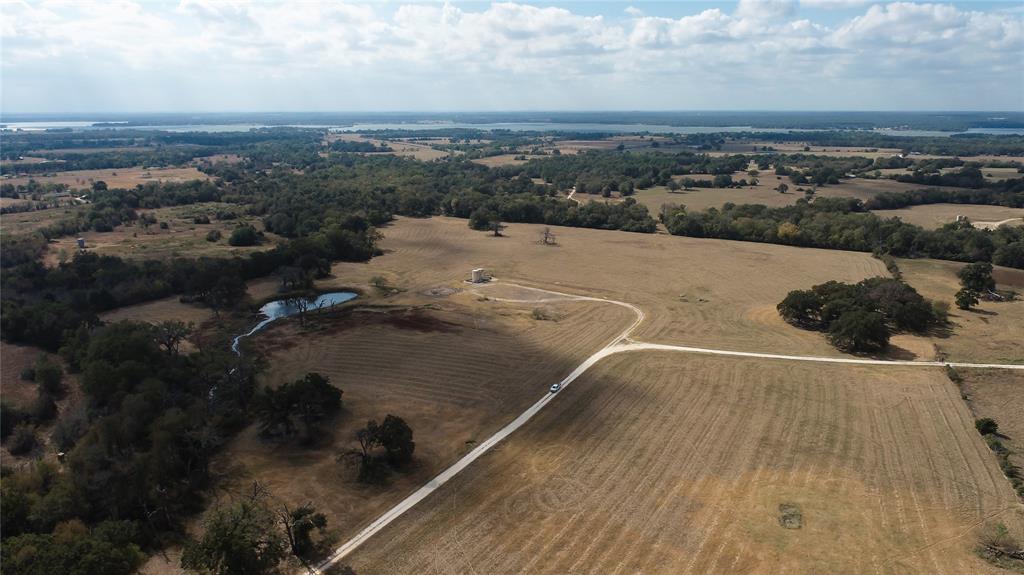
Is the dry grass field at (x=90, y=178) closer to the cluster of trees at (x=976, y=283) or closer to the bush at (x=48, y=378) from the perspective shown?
the bush at (x=48, y=378)

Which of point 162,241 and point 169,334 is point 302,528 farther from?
point 162,241

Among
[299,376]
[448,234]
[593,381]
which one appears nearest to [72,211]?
[448,234]

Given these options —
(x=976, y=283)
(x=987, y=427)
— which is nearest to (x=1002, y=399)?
(x=987, y=427)

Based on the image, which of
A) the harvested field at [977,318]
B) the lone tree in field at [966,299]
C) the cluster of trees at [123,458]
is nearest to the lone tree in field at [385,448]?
the cluster of trees at [123,458]

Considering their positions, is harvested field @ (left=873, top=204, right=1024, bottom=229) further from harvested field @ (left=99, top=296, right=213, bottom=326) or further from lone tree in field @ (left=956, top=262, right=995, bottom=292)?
harvested field @ (left=99, top=296, right=213, bottom=326)

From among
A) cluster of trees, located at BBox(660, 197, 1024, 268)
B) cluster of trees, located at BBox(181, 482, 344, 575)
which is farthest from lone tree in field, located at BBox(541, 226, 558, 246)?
cluster of trees, located at BBox(181, 482, 344, 575)

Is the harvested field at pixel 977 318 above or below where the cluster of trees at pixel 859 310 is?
below
